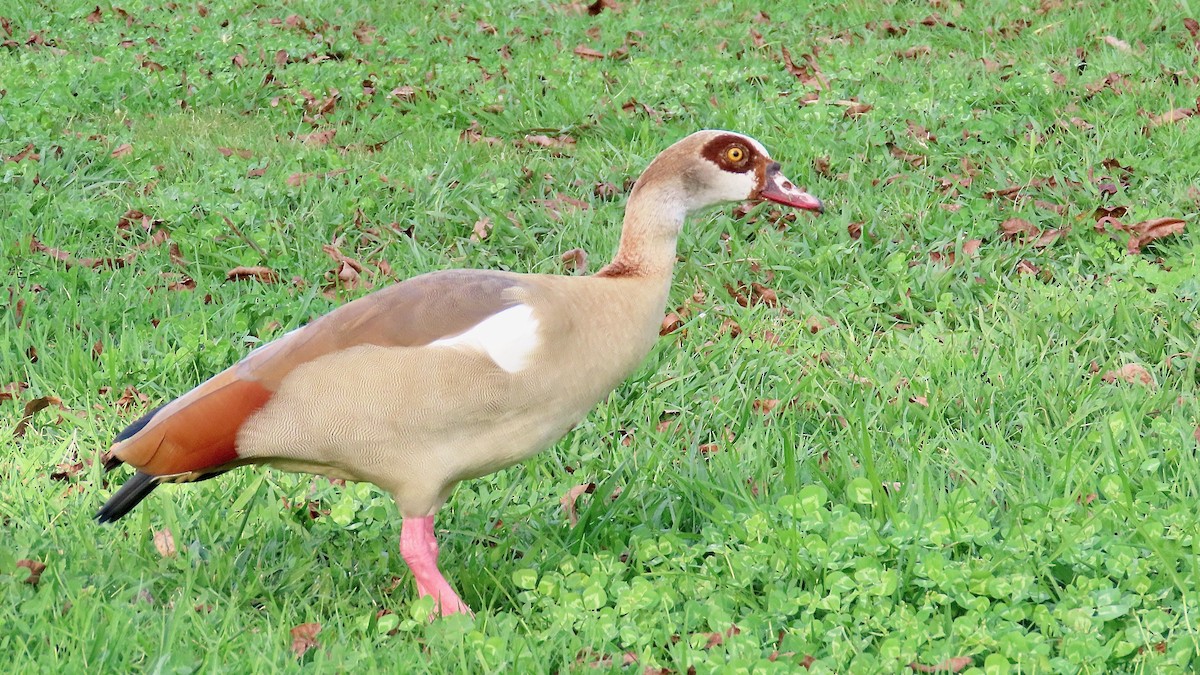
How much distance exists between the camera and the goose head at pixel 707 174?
361cm

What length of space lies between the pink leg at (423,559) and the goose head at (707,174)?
3.31 feet

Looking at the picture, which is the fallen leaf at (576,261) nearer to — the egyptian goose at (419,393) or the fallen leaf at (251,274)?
the fallen leaf at (251,274)

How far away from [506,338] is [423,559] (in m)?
0.60

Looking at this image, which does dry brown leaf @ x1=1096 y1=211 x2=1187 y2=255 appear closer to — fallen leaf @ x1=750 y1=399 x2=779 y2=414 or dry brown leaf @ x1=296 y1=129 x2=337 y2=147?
fallen leaf @ x1=750 y1=399 x2=779 y2=414

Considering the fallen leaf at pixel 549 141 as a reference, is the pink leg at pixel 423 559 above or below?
above

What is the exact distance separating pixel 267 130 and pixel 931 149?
339 centimetres

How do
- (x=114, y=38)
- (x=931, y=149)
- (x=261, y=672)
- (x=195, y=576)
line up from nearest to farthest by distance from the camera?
(x=261, y=672), (x=195, y=576), (x=931, y=149), (x=114, y=38)

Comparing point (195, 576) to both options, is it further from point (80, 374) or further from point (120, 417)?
point (80, 374)

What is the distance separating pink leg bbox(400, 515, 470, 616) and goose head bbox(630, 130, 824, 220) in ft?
3.31

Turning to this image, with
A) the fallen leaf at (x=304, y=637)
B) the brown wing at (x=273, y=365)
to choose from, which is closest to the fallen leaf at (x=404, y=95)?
the brown wing at (x=273, y=365)

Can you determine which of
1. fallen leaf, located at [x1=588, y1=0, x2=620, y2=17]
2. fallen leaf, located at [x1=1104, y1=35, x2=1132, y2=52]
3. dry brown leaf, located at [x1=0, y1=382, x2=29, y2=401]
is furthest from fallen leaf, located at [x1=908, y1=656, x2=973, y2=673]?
fallen leaf, located at [x1=588, y1=0, x2=620, y2=17]

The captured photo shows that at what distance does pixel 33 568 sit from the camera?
3.42 metres

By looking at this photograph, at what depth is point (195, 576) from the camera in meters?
3.43

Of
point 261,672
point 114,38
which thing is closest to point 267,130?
point 114,38
